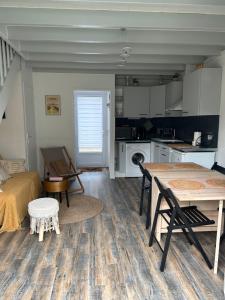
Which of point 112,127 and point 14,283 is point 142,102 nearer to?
point 112,127

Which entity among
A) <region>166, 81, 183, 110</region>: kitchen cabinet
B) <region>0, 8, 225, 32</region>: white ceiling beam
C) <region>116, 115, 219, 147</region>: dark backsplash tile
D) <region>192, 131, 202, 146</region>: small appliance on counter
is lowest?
<region>192, 131, 202, 146</region>: small appliance on counter

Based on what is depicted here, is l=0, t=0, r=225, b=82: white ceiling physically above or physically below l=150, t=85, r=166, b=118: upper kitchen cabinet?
above

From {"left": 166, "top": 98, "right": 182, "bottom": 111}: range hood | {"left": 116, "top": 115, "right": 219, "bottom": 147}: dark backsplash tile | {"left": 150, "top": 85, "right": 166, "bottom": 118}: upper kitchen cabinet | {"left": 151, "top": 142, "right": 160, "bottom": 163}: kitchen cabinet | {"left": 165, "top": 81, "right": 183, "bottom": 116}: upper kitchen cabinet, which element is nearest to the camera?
{"left": 116, "top": 115, "right": 219, "bottom": 147}: dark backsplash tile

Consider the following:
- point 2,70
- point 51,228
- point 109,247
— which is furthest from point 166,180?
point 2,70

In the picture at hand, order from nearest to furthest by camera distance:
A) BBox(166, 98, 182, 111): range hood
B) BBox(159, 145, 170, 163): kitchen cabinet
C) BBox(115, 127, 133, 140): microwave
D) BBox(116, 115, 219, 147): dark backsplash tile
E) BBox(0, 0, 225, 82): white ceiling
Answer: BBox(0, 0, 225, 82): white ceiling, BBox(116, 115, 219, 147): dark backsplash tile, BBox(159, 145, 170, 163): kitchen cabinet, BBox(166, 98, 182, 111): range hood, BBox(115, 127, 133, 140): microwave

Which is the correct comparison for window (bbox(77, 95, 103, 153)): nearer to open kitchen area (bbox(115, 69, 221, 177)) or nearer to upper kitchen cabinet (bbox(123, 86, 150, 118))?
open kitchen area (bbox(115, 69, 221, 177))

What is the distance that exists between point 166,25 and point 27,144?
10.2 feet

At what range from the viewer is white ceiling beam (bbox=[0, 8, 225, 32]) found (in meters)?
2.41

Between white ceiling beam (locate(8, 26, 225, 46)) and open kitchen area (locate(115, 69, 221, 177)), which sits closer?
white ceiling beam (locate(8, 26, 225, 46))

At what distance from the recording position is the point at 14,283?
78.6 inches

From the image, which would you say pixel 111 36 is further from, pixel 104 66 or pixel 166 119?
pixel 166 119

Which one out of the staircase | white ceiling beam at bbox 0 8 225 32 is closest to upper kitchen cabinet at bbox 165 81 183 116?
white ceiling beam at bbox 0 8 225 32

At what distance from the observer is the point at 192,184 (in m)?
2.21

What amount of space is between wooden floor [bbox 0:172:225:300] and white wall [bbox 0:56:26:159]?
1.76 metres
